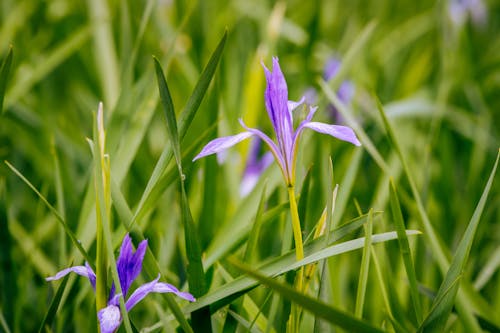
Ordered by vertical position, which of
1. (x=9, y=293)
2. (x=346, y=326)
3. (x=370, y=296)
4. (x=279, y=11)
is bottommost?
(x=370, y=296)

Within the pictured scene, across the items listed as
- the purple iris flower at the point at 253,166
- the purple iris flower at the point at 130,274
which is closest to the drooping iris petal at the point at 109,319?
the purple iris flower at the point at 130,274

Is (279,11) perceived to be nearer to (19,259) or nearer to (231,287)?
(19,259)

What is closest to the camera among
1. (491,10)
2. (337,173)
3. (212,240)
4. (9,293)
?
(9,293)

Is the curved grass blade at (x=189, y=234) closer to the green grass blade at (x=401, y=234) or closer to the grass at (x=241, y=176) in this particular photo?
the grass at (x=241, y=176)

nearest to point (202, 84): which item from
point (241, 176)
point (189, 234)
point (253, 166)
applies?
point (189, 234)

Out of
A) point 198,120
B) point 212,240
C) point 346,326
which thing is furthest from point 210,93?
point 346,326

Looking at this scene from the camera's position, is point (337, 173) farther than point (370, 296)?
Yes

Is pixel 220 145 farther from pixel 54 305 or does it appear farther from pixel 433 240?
pixel 433 240

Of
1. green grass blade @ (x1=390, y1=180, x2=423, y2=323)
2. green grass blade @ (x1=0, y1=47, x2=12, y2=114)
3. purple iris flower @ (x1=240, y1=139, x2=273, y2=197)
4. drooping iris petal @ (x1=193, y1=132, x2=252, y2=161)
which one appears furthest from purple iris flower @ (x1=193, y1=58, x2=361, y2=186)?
purple iris flower @ (x1=240, y1=139, x2=273, y2=197)
